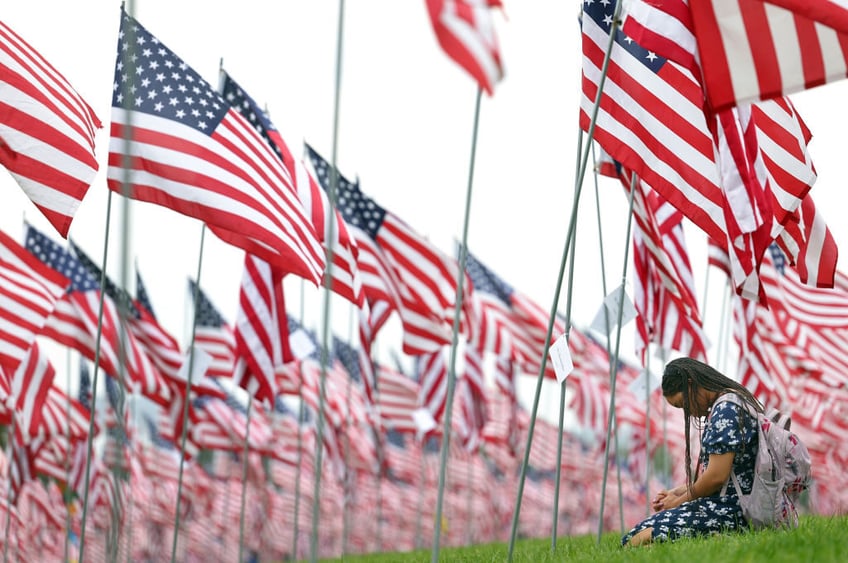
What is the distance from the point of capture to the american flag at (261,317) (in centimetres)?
1616

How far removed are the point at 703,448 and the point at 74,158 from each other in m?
6.12

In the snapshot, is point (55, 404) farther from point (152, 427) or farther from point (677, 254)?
point (152, 427)

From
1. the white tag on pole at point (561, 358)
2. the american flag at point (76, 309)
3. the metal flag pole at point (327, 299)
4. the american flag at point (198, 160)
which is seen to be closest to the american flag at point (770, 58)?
the white tag on pole at point (561, 358)

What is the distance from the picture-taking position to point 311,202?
47.4 ft

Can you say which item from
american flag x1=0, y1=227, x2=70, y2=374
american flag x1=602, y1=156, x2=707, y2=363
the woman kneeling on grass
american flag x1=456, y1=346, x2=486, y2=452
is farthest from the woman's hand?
american flag x1=456, y1=346, x2=486, y2=452

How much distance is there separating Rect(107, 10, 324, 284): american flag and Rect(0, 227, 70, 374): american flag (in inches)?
151

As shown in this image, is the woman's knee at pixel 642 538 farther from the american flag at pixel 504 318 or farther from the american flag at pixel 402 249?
the american flag at pixel 504 318

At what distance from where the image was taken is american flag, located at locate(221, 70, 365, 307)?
545 inches

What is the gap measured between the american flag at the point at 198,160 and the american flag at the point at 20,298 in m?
3.83

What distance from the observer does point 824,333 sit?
933 inches

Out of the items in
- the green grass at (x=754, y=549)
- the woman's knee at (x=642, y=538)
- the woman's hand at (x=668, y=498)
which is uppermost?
the woman's hand at (x=668, y=498)

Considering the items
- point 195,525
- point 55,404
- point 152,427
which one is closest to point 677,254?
point 55,404

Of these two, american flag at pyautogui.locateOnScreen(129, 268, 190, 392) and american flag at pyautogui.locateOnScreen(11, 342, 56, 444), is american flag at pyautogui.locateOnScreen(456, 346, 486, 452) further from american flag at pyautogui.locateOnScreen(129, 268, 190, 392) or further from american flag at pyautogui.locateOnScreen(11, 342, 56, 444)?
american flag at pyautogui.locateOnScreen(11, 342, 56, 444)

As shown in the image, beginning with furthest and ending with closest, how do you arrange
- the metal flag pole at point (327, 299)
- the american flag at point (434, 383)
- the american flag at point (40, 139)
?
the american flag at point (434, 383) → the american flag at point (40, 139) → the metal flag pole at point (327, 299)
